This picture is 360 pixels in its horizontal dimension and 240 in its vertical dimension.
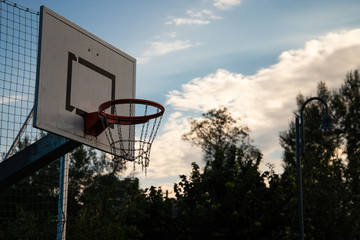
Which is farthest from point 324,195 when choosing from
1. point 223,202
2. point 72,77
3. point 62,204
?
point 72,77

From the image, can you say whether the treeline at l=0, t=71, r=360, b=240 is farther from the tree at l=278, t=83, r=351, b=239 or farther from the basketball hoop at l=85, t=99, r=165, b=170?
the basketball hoop at l=85, t=99, r=165, b=170

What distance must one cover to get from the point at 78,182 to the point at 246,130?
44.6 ft

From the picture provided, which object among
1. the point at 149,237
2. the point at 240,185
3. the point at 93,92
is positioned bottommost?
the point at 149,237

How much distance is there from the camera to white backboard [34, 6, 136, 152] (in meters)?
7.55

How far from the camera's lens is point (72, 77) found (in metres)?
8.30

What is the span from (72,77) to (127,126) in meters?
1.84

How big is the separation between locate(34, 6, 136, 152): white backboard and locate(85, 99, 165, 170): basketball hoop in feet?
0.68

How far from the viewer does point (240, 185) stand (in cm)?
1583

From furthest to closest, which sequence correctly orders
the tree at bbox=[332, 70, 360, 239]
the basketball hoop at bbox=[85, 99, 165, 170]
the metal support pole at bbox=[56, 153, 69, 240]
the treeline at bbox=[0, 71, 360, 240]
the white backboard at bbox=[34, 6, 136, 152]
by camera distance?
the tree at bbox=[332, 70, 360, 239], the treeline at bbox=[0, 71, 360, 240], the metal support pole at bbox=[56, 153, 69, 240], the basketball hoop at bbox=[85, 99, 165, 170], the white backboard at bbox=[34, 6, 136, 152]

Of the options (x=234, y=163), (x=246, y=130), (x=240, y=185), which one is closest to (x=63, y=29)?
(x=240, y=185)

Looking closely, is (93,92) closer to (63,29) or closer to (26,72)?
(63,29)

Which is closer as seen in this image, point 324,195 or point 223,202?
point 223,202

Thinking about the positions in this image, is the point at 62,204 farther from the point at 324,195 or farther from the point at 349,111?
the point at 349,111

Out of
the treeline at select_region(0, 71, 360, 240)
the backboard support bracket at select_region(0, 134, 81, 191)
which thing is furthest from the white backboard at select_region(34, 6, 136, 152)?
the treeline at select_region(0, 71, 360, 240)
